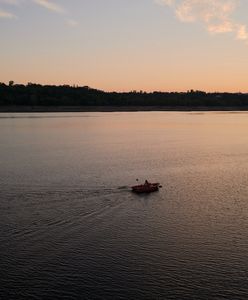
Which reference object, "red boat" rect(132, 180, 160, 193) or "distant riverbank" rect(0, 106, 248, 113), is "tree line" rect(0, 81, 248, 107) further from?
"red boat" rect(132, 180, 160, 193)

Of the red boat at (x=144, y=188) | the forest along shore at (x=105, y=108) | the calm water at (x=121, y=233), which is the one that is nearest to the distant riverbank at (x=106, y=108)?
the forest along shore at (x=105, y=108)

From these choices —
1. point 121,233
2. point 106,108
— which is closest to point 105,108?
point 106,108

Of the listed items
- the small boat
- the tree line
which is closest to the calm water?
the small boat

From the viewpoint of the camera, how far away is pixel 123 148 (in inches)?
1550

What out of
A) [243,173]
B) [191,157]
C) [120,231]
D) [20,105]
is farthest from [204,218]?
[20,105]

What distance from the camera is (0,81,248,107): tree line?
140 metres

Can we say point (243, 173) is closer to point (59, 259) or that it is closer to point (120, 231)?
point (120, 231)

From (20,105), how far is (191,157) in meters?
114

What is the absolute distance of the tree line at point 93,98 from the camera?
14038 cm

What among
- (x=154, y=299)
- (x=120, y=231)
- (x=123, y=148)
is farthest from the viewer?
(x=123, y=148)

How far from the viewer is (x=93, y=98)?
158000 millimetres

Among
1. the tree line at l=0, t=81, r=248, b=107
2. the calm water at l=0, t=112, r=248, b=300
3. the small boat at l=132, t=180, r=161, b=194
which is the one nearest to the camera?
the calm water at l=0, t=112, r=248, b=300

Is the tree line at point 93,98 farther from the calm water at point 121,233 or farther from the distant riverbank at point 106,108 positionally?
the calm water at point 121,233

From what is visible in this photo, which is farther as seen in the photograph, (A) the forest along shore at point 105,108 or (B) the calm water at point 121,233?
(A) the forest along shore at point 105,108
